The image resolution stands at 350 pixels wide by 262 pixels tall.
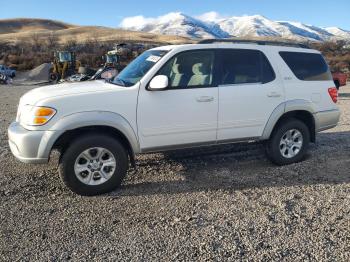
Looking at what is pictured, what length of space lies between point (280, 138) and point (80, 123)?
307cm

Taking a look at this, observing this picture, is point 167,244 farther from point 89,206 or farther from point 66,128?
point 66,128

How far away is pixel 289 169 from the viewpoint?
5988 mm

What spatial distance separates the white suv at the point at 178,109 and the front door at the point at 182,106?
0.01 meters

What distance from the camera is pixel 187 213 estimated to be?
443 centimetres

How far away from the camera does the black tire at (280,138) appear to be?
6066 mm

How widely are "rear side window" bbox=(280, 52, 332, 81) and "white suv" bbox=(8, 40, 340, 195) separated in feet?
0.06

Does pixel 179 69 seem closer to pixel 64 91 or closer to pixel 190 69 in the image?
pixel 190 69

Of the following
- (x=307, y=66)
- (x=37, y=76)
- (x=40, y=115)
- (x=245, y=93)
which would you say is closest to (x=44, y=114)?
(x=40, y=115)

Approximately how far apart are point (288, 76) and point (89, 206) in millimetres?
3509

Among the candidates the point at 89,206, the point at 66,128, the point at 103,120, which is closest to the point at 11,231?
the point at 89,206

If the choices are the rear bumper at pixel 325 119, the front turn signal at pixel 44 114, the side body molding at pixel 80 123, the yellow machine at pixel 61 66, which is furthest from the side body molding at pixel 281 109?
the yellow machine at pixel 61 66

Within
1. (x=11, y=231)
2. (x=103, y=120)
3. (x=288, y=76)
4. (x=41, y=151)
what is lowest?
(x=11, y=231)

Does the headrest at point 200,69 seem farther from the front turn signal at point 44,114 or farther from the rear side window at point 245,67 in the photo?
the front turn signal at point 44,114

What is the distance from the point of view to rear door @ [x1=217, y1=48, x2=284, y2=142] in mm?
5504
